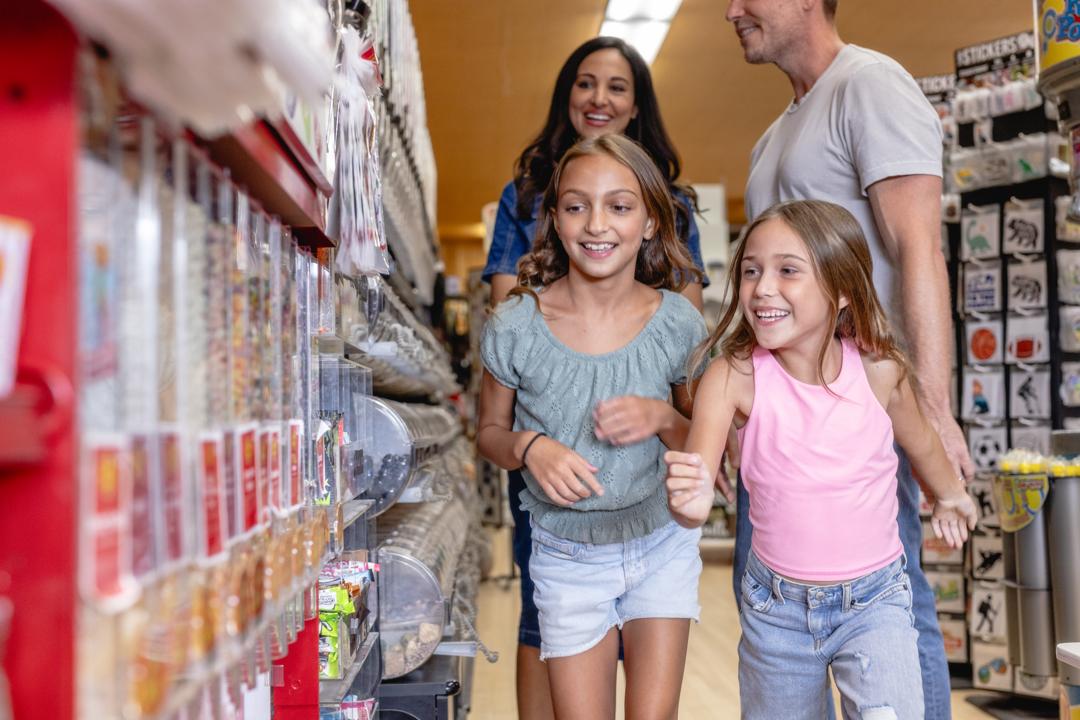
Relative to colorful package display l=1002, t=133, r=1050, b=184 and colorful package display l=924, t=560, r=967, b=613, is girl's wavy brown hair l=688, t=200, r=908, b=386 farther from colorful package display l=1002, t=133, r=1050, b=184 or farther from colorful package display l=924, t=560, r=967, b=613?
colorful package display l=924, t=560, r=967, b=613

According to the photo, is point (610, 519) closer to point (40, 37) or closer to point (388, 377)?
point (388, 377)

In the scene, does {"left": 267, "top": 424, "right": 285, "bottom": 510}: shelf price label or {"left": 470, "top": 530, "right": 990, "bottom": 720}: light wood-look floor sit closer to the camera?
{"left": 267, "top": 424, "right": 285, "bottom": 510}: shelf price label

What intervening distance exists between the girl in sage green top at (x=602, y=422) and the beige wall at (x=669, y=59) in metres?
4.79

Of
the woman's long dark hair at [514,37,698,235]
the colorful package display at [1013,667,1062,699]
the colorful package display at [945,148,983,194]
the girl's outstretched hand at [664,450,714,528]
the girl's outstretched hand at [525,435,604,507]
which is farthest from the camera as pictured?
the colorful package display at [945,148,983,194]

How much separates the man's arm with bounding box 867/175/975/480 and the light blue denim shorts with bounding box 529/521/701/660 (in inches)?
19.0

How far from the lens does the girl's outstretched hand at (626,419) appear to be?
1.64 m

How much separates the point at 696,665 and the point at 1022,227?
2162 mm

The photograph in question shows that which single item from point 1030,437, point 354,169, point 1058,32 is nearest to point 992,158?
point 1030,437

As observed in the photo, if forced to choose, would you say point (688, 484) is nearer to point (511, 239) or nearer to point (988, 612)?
point (511, 239)

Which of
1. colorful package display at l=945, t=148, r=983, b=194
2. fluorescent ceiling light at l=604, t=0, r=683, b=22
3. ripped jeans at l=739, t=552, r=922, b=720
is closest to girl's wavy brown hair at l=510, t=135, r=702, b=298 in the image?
ripped jeans at l=739, t=552, r=922, b=720

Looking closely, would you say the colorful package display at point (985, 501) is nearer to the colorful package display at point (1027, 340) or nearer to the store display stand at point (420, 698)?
the colorful package display at point (1027, 340)

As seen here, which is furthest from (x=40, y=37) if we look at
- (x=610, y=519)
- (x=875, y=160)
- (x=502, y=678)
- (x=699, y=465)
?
(x=502, y=678)

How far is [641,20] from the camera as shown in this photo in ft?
21.9

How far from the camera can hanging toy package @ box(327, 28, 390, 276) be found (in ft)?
4.41
